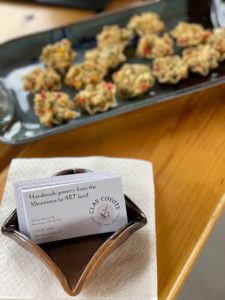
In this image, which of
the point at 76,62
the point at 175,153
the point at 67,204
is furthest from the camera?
the point at 76,62

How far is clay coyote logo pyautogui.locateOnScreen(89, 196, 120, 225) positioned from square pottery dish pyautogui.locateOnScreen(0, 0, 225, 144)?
0.76ft

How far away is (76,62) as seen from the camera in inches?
40.0

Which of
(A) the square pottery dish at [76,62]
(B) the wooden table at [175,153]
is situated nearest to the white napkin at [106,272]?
(B) the wooden table at [175,153]

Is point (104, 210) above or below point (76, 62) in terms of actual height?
below

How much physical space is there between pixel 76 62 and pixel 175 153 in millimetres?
359

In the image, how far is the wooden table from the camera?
643 millimetres

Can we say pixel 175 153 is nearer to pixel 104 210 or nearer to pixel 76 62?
pixel 104 210

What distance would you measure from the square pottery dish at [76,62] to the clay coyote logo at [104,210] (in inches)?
9.2

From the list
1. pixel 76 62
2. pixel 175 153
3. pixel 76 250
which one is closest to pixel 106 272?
pixel 76 250

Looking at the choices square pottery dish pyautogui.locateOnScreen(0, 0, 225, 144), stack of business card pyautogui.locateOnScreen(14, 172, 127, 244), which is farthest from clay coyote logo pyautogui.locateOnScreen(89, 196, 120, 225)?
square pottery dish pyautogui.locateOnScreen(0, 0, 225, 144)

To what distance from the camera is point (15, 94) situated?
0.92 metres

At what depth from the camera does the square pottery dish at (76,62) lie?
82 cm

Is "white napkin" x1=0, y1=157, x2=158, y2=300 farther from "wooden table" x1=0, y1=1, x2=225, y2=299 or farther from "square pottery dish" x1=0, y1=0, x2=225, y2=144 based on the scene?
"square pottery dish" x1=0, y1=0, x2=225, y2=144

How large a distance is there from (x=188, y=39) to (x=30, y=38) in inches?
14.1
